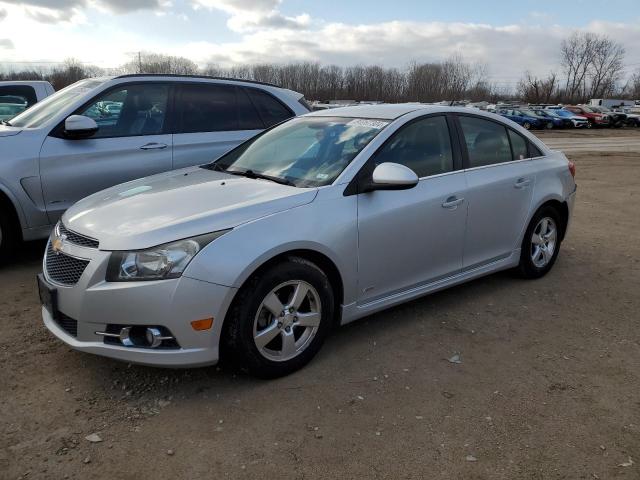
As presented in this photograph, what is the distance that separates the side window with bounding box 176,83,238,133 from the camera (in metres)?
5.70

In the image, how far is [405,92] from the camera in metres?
96.4

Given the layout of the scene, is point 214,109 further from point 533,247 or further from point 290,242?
point 533,247

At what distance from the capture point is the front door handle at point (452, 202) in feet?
13.1

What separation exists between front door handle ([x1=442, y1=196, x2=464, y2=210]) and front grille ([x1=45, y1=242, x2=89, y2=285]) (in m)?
2.47

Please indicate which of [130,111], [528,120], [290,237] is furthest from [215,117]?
[528,120]

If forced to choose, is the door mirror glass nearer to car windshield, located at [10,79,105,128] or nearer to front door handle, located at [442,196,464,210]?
front door handle, located at [442,196,464,210]

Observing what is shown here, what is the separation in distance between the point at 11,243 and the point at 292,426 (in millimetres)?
3599

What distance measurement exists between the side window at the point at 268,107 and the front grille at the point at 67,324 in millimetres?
3655

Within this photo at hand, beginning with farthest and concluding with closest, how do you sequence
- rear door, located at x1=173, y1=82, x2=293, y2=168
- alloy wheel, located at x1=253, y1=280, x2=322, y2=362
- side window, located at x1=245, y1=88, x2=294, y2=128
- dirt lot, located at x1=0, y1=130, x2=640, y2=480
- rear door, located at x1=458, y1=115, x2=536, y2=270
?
side window, located at x1=245, y1=88, x2=294, y2=128 < rear door, located at x1=173, y1=82, x2=293, y2=168 < rear door, located at x1=458, y1=115, x2=536, y2=270 < alloy wheel, located at x1=253, y1=280, x2=322, y2=362 < dirt lot, located at x1=0, y1=130, x2=640, y2=480

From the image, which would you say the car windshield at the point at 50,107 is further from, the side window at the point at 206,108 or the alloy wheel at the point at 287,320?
the alloy wheel at the point at 287,320

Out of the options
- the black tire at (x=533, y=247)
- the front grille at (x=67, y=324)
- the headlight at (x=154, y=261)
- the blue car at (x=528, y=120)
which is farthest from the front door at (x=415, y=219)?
the blue car at (x=528, y=120)

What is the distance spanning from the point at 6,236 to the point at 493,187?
4.34 m

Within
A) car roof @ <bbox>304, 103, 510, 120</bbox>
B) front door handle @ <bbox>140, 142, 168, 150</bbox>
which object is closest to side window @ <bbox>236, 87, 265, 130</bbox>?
front door handle @ <bbox>140, 142, 168, 150</bbox>

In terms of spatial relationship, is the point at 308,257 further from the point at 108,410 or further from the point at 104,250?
the point at 108,410
